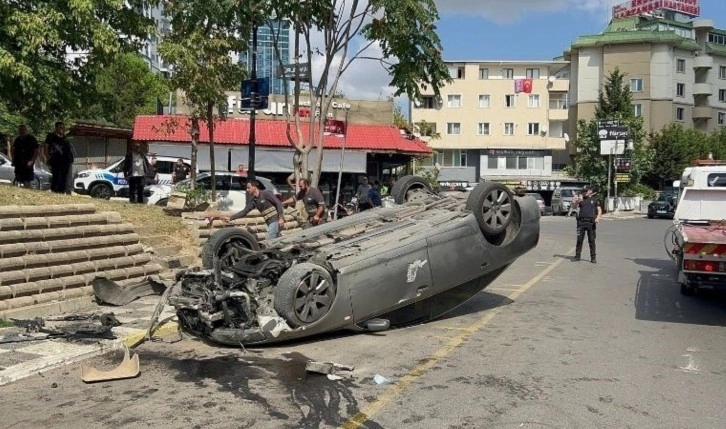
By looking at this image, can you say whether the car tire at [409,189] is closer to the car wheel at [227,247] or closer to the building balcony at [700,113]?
the car wheel at [227,247]

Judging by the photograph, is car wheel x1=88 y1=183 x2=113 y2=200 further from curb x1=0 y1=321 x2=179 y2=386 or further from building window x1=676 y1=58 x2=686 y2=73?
building window x1=676 y1=58 x2=686 y2=73

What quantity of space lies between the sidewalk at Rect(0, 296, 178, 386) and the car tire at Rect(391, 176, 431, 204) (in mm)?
3540

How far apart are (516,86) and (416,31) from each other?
172 feet

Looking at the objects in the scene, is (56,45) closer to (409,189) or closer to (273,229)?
(273,229)

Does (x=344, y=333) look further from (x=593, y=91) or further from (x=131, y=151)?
(x=593, y=91)

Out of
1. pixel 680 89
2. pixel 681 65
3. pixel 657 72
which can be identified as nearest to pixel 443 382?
pixel 657 72

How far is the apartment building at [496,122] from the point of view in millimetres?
65812

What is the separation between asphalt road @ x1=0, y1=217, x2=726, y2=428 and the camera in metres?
5.17

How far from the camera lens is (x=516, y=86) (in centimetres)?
6556

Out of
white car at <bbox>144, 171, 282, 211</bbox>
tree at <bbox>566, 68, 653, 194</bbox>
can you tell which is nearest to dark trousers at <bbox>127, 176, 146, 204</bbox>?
white car at <bbox>144, 171, 282, 211</bbox>

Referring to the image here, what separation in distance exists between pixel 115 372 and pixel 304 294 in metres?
1.87

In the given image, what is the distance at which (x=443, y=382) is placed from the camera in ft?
20.0

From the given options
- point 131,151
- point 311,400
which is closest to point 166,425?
point 311,400

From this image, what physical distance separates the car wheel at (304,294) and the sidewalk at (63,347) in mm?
1703
